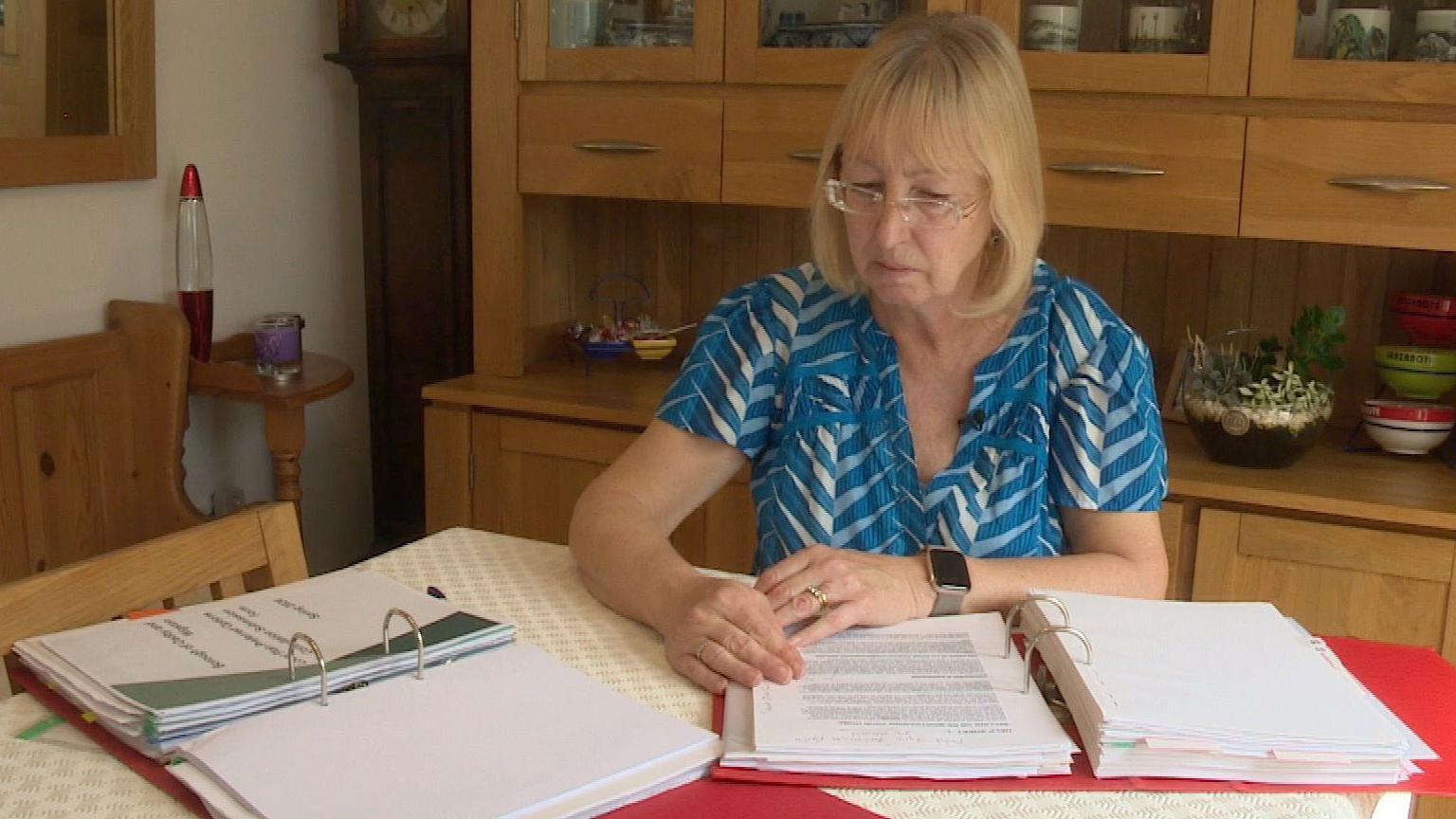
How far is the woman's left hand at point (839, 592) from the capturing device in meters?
1.27

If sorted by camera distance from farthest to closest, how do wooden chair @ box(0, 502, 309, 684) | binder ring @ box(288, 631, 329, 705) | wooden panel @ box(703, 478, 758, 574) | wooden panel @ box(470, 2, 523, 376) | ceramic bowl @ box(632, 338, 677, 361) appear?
ceramic bowl @ box(632, 338, 677, 361) < wooden panel @ box(470, 2, 523, 376) < wooden panel @ box(703, 478, 758, 574) < wooden chair @ box(0, 502, 309, 684) < binder ring @ box(288, 631, 329, 705)

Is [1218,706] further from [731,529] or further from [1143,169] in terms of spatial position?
[731,529]

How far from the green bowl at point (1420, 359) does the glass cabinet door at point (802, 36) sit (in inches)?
36.2

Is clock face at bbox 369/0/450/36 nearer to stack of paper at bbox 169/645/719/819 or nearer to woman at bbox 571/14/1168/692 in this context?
woman at bbox 571/14/1168/692

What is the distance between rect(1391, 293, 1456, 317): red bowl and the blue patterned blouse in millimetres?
950

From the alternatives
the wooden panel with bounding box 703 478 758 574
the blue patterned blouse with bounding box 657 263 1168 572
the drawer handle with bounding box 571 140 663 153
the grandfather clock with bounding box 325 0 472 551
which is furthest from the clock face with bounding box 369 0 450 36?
the blue patterned blouse with bounding box 657 263 1168 572

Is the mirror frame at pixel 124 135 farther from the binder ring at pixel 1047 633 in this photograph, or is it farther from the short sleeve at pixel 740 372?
the binder ring at pixel 1047 633

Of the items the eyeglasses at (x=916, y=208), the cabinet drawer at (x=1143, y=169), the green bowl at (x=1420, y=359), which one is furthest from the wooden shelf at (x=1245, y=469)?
the eyeglasses at (x=916, y=208)

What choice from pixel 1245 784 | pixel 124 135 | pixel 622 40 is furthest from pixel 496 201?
pixel 1245 784

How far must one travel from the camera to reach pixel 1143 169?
2.23 meters

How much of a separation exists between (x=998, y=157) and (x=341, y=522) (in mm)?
2019

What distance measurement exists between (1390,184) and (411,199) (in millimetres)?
1743

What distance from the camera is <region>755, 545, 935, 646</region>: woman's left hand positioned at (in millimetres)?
1271

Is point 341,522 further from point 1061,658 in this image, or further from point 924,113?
point 1061,658
